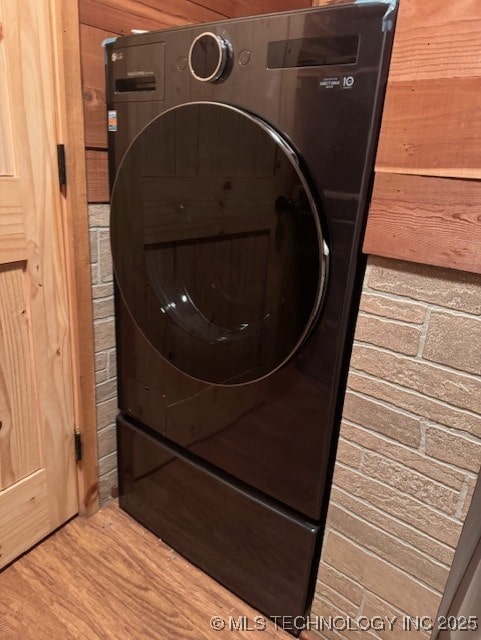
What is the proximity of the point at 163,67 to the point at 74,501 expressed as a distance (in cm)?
122

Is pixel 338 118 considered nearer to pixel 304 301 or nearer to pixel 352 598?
pixel 304 301

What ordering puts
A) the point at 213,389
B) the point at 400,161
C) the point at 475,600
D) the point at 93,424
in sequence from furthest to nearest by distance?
the point at 93,424, the point at 213,389, the point at 475,600, the point at 400,161

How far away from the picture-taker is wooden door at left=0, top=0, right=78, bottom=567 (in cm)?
95

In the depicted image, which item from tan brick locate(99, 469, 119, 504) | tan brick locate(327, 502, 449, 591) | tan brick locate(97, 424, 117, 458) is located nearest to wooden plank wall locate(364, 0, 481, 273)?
tan brick locate(327, 502, 449, 591)

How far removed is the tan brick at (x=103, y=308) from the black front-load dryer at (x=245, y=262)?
0.04m

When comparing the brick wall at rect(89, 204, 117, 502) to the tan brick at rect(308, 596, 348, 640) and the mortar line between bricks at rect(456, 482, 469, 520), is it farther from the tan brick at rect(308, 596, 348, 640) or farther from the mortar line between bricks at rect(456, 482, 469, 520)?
the mortar line between bricks at rect(456, 482, 469, 520)

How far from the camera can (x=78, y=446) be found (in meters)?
1.32

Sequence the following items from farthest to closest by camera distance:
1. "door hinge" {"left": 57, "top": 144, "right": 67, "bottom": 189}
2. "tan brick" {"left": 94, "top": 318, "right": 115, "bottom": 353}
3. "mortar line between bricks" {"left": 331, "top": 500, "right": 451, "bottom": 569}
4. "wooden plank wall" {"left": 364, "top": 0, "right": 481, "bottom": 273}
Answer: "tan brick" {"left": 94, "top": 318, "right": 115, "bottom": 353}
"door hinge" {"left": 57, "top": 144, "right": 67, "bottom": 189}
"mortar line between bricks" {"left": 331, "top": 500, "right": 451, "bottom": 569}
"wooden plank wall" {"left": 364, "top": 0, "right": 481, "bottom": 273}

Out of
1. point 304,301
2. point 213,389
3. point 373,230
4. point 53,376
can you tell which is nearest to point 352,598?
point 213,389

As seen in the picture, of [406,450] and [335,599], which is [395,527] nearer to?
[406,450]

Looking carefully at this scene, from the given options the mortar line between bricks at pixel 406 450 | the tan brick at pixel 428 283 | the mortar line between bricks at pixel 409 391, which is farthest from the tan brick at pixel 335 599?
the tan brick at pixel 428 283

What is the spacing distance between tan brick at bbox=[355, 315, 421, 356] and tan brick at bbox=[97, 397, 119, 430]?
823mm

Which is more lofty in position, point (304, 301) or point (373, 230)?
point (373, 230)

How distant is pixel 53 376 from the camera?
121 cm
